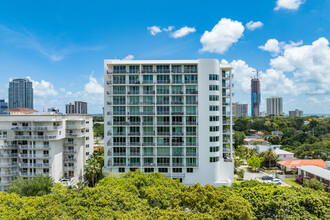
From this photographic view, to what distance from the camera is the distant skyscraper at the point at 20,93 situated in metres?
141

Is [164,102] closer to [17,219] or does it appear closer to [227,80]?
[227,80]

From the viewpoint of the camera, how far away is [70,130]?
46062 mm

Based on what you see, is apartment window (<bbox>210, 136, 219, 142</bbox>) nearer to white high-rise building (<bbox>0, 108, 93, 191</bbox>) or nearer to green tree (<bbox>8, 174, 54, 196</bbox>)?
white high-rise building (<bbox>0, 108, 93, 191</bbox>)

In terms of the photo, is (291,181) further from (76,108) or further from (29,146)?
(76,108)

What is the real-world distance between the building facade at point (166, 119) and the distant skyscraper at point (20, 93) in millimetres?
135655

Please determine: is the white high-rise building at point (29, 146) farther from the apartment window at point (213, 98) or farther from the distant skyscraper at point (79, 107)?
the distant skyscraper at point (79, 107)

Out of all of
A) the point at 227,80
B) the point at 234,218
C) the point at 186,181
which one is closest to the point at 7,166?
the point at 186,181

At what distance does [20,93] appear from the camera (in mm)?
144375

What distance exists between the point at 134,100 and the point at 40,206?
88.9ft

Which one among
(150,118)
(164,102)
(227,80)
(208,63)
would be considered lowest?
(150,118)

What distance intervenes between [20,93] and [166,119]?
150086 millimetres

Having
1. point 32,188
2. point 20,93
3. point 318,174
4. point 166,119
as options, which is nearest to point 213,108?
point 166,119

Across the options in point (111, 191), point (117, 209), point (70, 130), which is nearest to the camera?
point (117, 209)

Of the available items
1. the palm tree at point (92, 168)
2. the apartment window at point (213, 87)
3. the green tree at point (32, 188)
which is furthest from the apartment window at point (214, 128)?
the green tree at point (32, 188)
